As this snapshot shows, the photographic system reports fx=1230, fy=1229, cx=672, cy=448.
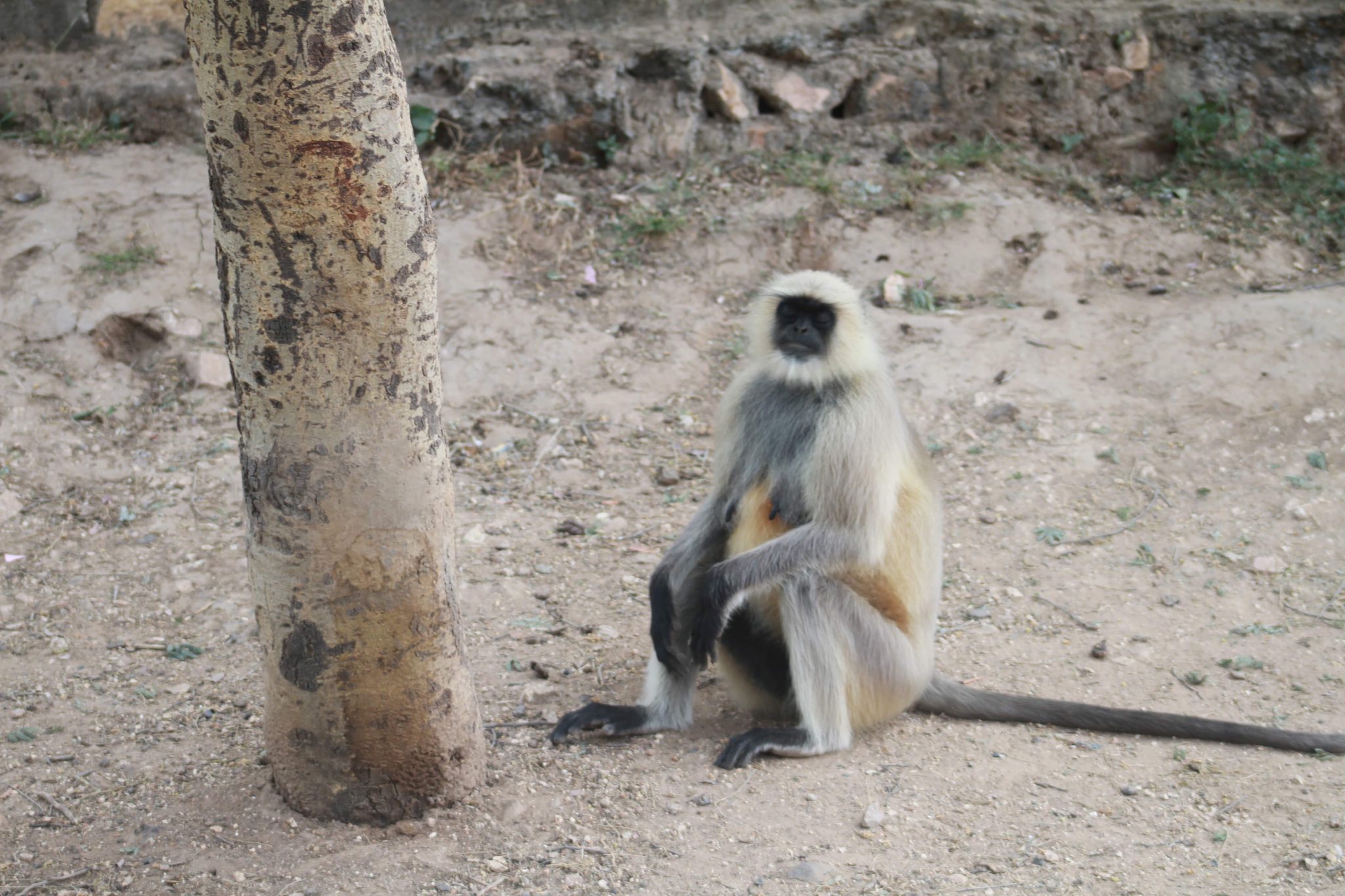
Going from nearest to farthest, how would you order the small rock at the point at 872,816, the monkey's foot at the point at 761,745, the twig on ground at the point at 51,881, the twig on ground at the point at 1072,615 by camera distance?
the twig on ground at the point at 51,881, the small rock at the point at 872,816, the monkey's foot at the point at 761,745, the twig on ground at the point at 1072,615

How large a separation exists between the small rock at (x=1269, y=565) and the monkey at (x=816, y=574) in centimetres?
109

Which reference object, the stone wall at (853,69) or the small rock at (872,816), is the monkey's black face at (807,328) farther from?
the stone wall at (853,69)

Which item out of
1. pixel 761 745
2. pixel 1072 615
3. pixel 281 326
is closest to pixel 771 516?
pixel 761 745

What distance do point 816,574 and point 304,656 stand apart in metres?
1.37

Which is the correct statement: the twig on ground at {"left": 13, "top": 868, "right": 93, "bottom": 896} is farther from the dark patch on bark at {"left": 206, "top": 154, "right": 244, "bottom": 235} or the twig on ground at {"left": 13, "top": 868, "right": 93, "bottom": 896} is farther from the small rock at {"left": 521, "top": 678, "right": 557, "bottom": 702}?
→ the dark patch on bark at {"left": 206, "top": 154, "right": 244, "bottom": 235}

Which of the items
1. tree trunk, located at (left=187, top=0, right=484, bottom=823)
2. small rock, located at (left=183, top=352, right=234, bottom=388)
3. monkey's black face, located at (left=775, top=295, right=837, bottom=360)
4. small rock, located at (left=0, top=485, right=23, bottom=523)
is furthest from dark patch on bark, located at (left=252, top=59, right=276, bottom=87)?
small rock, located at (left=183, top=352, right=234, bottom=388)

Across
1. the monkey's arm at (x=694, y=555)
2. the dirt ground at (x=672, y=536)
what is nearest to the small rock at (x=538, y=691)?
the dirt ground at (x=672, y=536)

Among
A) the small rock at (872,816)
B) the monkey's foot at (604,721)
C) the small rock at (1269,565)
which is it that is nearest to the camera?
the small rock at (872,816)

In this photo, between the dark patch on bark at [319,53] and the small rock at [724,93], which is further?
the small rock at [724,93]

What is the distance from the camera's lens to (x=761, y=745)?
325 centimetres

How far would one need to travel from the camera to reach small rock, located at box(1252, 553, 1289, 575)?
4.27 metres

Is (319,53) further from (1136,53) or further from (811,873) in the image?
(1136,53)

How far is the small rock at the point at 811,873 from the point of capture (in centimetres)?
271

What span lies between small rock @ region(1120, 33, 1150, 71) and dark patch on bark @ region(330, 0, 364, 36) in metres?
5.28
